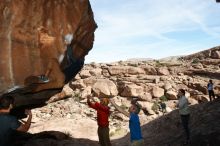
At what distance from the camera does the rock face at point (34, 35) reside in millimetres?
9266

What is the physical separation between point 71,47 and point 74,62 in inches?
33.9

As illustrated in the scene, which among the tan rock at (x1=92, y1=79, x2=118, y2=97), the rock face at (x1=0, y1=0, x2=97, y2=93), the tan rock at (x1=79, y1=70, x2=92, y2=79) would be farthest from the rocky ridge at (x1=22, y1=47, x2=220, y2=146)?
the rock face at (x1=0, y1=0, x2=97, y2=93)

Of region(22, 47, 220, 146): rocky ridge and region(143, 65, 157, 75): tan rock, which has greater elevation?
region(143, 65, 157, 75): tan rock

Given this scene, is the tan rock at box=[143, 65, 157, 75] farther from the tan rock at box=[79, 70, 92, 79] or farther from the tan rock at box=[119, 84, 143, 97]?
the tan rock at box=[79, 70, 92, 79]

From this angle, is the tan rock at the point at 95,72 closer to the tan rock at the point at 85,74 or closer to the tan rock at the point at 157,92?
the tan rock at the point at 85,74

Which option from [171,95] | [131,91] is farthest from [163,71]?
[131,91]

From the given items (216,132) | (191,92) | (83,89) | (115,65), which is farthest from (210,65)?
(216,132)

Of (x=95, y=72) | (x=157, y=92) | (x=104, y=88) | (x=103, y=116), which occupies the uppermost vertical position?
(x=95, y=72)

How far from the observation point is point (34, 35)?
9750 millimetres

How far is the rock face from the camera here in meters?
9.27

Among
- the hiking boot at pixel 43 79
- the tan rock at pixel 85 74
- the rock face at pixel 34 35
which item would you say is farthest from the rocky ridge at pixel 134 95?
the rock face at pixel 34 35

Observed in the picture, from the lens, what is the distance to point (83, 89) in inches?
1184

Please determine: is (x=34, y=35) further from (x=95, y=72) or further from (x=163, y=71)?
(x=163, y=71)

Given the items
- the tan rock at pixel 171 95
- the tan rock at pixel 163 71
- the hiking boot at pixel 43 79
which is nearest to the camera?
the hiking boot at pixel 43 79
